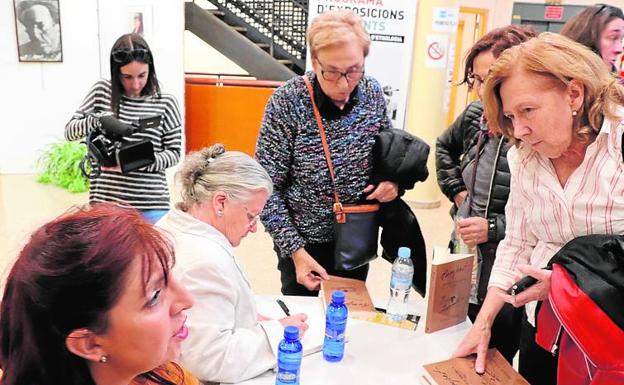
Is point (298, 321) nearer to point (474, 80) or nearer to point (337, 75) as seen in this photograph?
point (337, 75)

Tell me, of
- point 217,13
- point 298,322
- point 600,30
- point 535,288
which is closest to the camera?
point 535,288

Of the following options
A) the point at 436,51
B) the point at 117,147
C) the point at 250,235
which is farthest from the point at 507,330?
the point at 436,51

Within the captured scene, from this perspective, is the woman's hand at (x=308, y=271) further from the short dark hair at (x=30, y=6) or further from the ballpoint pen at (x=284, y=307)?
the short dark hair at (x=30, y=6)

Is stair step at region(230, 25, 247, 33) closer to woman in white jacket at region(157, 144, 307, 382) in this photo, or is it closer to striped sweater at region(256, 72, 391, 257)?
striped sweater at region(256, 72, 391, 257)

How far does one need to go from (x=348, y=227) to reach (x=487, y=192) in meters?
0.52

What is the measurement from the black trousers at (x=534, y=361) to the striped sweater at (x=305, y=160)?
77 cm

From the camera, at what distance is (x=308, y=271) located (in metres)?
2.07

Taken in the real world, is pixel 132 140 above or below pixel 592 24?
below

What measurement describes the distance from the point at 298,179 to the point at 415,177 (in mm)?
459

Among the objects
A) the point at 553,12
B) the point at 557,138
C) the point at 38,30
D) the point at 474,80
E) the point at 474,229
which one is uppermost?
the point at 553,12

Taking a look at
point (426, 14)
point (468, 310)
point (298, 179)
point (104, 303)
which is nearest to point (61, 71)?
point (426, 14)

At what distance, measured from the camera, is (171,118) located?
2.83 m

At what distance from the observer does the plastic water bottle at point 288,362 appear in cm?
145

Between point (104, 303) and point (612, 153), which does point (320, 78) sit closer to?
point (612, 153)
